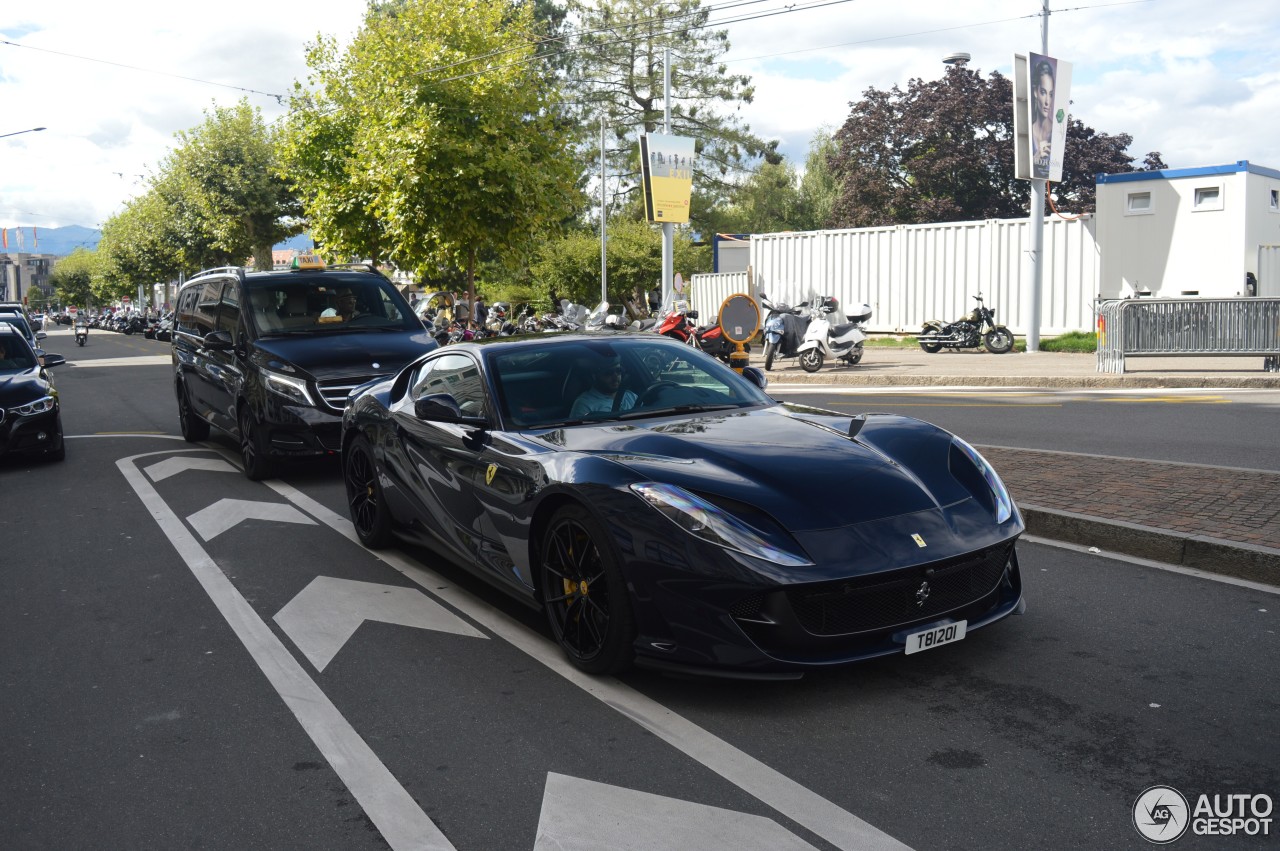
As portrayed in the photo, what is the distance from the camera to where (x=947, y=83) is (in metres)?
53.6

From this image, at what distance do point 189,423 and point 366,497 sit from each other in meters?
6.60

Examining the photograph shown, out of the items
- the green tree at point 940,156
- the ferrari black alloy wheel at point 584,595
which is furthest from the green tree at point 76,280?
the ferrari black alloy wheel at point 584,595

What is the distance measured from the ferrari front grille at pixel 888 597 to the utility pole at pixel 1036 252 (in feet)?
69.8

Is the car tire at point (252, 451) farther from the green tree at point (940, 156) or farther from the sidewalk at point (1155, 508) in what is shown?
the green tree at point (940, 156)

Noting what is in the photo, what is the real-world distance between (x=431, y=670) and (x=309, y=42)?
31.7 meters

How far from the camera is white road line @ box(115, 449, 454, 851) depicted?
133 inches

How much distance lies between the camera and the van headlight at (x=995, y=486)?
4.67 metres

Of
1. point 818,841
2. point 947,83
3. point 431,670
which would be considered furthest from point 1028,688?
point 947,83

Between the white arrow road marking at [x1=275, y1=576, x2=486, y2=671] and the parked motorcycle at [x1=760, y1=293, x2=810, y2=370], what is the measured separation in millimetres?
16137

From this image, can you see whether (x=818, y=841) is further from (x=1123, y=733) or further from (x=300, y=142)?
(x=300, y=142)

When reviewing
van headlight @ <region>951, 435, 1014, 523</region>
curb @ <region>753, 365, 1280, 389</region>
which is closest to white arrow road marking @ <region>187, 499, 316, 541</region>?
van headlight @ <region>951, 435, 1014, 523</region>

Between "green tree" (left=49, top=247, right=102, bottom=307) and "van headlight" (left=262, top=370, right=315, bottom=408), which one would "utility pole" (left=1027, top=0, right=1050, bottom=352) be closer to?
"van headlight" (left=262, top=370, right=315, bottom=408)

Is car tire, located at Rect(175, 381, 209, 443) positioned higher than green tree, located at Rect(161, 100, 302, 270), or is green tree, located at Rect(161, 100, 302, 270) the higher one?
green tree, located at Rect(161, 100, 302, 270)

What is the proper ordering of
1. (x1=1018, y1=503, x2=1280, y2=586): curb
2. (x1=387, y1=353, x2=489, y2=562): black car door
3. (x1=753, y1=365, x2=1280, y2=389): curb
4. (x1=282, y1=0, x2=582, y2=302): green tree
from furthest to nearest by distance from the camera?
(x1=282, y1=0, x2=582, y2=302): green tree, (x1=753, y1=365, x2=1280, y2=389): curb, (x1=1018, y1=503, x2=1280, y2=586): curb, (x1=387, y1=353, x2=489, y2=562): black car door
